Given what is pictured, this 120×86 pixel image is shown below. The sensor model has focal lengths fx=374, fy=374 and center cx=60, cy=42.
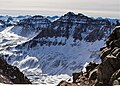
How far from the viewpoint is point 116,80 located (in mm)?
28828

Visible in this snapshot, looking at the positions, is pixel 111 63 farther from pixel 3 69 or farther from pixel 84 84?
pixel 3 69

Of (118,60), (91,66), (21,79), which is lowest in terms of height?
(21,79)

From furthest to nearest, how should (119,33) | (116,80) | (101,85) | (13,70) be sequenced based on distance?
1. (13,70)
2. (119,33)
3. (101,85)
4. (116,80)

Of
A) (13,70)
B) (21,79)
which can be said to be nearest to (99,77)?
(21,79)

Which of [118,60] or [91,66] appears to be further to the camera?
[91,66]

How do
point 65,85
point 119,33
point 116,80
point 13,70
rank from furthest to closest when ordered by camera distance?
point 13,70
point 119,33
point 65,85
point 116,80

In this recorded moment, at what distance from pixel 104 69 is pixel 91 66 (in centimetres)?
1261

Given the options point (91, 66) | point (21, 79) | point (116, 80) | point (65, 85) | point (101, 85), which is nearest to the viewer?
point (116, 80)

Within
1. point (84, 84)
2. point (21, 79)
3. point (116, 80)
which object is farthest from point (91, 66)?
point (21, 79)

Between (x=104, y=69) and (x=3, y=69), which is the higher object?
(x=104, y=69)

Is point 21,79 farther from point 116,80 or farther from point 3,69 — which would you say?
point 116,80

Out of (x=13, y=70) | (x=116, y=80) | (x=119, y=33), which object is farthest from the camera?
(x=13, y=70)

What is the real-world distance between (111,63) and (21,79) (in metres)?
114

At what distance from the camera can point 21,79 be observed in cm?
14462
